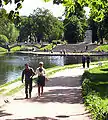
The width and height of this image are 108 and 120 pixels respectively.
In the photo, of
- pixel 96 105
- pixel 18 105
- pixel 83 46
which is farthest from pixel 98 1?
pixel 83 46

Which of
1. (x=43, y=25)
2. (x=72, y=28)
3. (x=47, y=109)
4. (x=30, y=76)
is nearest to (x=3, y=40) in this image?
(x=43, y=25)

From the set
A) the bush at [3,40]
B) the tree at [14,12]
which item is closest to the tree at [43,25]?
the bush at [3,40]

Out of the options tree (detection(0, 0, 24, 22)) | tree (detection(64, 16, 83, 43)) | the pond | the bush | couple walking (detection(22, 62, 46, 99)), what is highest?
tree (detection(64, 16, 83, 43))

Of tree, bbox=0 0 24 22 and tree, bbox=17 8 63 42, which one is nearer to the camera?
tree, bbox=0 0 24 22

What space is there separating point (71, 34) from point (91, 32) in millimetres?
6496

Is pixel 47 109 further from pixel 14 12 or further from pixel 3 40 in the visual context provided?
pixel 3 40

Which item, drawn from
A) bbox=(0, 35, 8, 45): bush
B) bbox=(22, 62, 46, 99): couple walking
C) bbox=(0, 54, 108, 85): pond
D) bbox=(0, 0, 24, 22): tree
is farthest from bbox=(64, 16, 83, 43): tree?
bbox=(0, 0, 24, 22): tree

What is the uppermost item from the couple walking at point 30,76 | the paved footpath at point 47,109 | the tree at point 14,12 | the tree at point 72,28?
the tree at point 72,28

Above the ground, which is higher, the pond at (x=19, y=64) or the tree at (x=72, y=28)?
the tree at (x=72, y=28)

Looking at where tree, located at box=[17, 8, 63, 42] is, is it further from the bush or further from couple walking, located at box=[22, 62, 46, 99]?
couple walking, located at box=[22, 62, 46, 99]

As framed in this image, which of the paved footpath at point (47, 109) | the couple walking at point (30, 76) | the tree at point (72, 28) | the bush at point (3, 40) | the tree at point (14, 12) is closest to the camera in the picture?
the tree at point (14, 12)

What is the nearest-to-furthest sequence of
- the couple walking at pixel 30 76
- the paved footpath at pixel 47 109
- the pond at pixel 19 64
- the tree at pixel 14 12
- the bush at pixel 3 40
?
the tree at pixel 14 12
the paved footpath at pixel 47 109
the couple walking at pixel 30 76
the pond at pixel 19 64
the bush at pixel 3 40

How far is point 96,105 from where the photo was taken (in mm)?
12461

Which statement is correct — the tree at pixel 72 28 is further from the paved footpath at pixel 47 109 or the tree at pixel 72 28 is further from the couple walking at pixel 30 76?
the paved footpath at pixel 47 109
